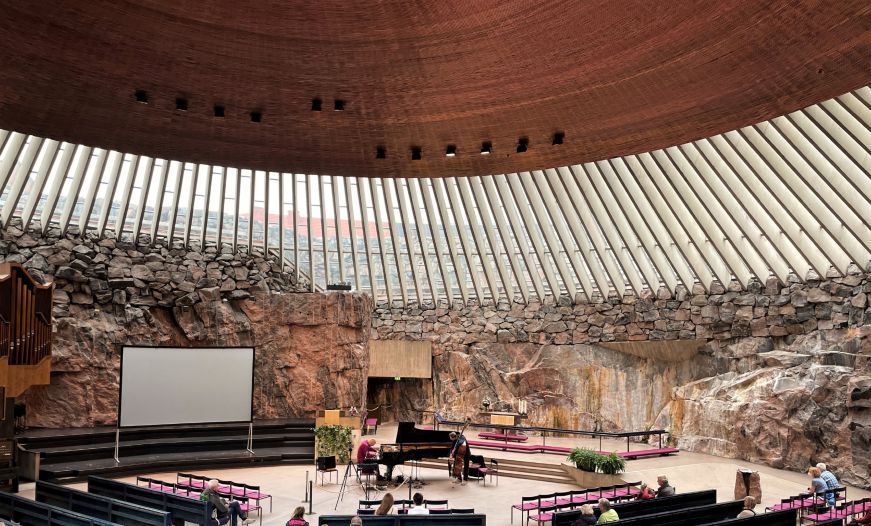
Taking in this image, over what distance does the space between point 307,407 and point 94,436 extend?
5.00 meters

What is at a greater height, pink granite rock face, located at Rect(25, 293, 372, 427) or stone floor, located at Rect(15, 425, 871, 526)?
pink granite rock face, located at Rect(25, 293, 372, 427)

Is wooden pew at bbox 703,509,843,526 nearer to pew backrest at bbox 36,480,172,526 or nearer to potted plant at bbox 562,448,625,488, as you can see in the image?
potted plant at bbox 562,448,625,488

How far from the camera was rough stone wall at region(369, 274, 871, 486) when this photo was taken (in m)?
12.8

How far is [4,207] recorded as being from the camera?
14.5 metres

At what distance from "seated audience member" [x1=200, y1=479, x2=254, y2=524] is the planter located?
6.32 metres

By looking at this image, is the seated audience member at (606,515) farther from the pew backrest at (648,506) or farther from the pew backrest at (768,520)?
the pew backrest at (768,520)

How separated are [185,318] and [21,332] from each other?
569 centimetres

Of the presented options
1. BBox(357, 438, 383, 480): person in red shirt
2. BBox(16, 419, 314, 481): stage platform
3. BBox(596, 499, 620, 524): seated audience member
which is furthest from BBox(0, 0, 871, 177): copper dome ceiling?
BBox(16, 419, 314, 481): stage platform

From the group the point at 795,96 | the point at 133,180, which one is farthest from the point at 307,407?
the point at 795,96

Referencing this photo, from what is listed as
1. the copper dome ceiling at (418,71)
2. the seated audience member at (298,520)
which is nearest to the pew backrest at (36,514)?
the seated audience member at (298,520)

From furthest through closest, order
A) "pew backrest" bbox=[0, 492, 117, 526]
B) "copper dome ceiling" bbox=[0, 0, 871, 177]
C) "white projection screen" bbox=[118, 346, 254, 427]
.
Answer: "white projection screen" bbox=[118, 346, 254, 427]
"pew backrest" bbox=[0, 492, 117, 526]
"copper dome ceiling" bbox=[0, 0, 871, 177]

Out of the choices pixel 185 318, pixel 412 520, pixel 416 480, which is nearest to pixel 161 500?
pixel 412 520

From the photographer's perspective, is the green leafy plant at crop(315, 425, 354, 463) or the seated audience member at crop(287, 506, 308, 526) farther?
the green leafy plant at crop(315, 425, 354, 463)

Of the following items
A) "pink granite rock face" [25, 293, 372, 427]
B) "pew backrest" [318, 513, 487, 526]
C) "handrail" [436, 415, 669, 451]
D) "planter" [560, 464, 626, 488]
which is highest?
"pink granite rock face" [25, 293, 372, 427]
